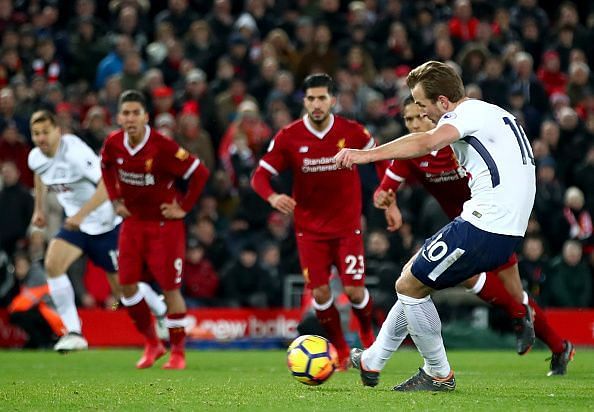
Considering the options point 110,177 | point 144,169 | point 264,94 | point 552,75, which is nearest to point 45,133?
point 110,177

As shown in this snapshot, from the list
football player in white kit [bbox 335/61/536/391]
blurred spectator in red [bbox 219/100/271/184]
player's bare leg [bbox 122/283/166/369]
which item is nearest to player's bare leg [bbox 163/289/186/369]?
player's bare leg [bbox 122/283/166/369]

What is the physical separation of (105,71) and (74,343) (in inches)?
342

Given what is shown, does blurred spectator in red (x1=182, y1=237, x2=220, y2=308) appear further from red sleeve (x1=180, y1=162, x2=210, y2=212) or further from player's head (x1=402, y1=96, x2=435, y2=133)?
player's head (x1=402, y1=96, x2=435, y2=133)

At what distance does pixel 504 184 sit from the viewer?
8.06 m

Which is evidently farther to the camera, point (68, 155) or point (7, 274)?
point (7, 274)

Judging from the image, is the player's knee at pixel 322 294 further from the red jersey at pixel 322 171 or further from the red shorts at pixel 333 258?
the red jersey at pixel 322 171

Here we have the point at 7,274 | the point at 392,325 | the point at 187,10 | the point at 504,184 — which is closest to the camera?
the point at 504,184

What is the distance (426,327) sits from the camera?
836 centimetres

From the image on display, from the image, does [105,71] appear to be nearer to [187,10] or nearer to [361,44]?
[187,10]

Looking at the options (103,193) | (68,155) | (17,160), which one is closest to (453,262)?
(103,193)

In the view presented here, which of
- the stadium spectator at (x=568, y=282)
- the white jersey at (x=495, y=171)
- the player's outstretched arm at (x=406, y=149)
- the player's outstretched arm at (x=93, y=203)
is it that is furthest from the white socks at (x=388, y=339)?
the stadium spectator at (x=568, y=282)

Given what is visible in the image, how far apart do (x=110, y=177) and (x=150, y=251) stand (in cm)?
91

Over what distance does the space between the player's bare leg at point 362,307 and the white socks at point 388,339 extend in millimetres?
2796

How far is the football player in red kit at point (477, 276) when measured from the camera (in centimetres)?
1098
